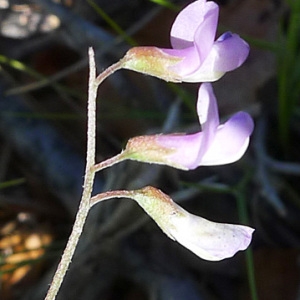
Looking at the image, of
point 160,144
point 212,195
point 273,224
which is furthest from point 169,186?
point 160,144

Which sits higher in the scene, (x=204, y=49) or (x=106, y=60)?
(x=204, y=49)

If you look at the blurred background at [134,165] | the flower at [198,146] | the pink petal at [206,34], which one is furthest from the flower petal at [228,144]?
the blurred background at [134,165]

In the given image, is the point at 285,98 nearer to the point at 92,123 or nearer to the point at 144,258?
the point at 144,258

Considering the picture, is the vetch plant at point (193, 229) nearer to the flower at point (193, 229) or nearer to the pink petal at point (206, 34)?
the flower at point (193, 229)

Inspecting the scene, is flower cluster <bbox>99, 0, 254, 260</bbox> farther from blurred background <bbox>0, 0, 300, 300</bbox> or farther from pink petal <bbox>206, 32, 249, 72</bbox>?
blurred background <bbox>0, 0, 300, 300</bbox>

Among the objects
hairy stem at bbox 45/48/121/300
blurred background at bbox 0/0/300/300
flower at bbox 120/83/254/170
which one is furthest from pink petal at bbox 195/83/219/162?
blurred background at bbox 0/0/300/300

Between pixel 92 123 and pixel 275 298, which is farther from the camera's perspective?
pixel 275 298

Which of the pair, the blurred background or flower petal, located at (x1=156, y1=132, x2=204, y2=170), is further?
the blurred background
